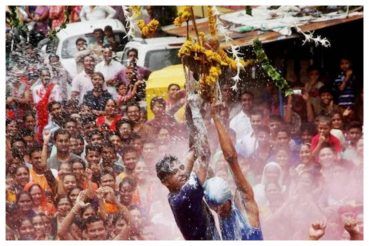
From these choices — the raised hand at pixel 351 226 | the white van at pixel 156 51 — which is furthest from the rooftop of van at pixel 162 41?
the raised hand at pixel 351 226

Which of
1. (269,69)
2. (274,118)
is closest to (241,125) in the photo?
(274,118)

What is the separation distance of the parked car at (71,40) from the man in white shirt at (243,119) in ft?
2.76

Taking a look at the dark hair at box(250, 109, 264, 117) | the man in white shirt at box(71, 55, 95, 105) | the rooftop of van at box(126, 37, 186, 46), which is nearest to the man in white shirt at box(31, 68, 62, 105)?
the man in white shirt at box(71, 55, 95, 105)

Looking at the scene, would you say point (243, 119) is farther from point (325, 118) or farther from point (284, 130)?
point (325, 118)

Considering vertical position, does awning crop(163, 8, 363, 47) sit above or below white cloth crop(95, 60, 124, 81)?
above

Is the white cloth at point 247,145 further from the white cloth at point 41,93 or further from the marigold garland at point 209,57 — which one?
the white cloth at point 41,93

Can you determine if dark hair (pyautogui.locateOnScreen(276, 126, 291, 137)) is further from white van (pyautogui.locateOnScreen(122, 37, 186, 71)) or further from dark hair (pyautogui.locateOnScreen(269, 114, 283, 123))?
white van (pyautogui.locateOnScreen(122, 37, 186, 71))

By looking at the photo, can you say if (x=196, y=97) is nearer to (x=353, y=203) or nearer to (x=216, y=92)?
(x=216, y=92)

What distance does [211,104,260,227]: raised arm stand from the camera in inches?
181

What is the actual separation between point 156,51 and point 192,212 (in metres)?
1.05

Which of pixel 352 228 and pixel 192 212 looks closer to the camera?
pixel 192 212

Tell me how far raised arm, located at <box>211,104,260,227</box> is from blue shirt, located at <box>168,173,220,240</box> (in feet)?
0.79

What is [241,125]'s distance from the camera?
15.3ft

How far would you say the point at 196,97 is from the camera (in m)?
4.62
